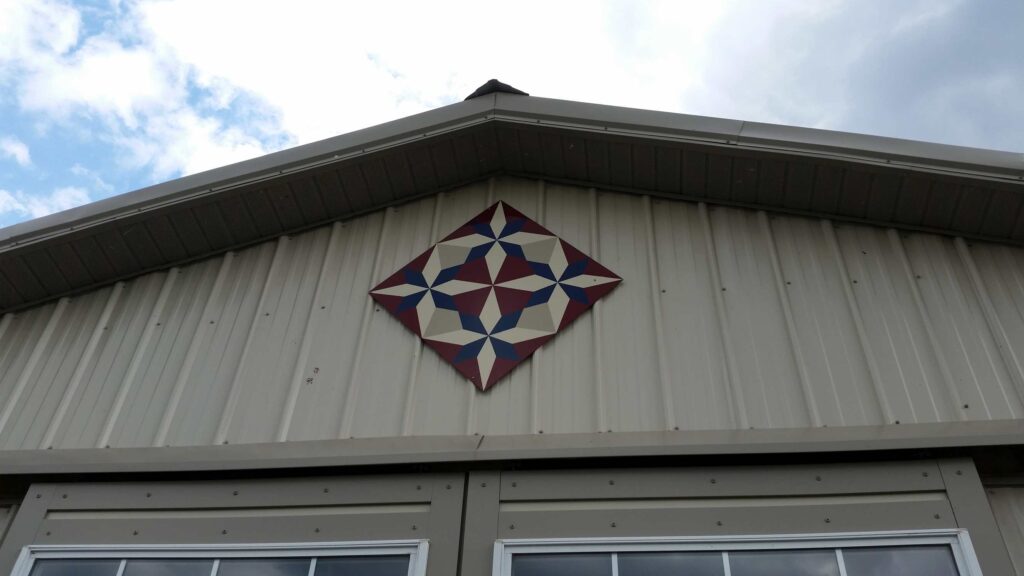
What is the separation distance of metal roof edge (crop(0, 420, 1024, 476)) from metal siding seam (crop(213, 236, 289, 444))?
7.1 inches

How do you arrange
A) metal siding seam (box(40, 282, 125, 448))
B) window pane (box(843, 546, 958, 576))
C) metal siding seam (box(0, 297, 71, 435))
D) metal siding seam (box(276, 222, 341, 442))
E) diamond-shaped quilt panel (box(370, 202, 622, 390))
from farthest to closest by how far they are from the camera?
metal siding seam (box(0, 297, 71, 435)), metal siding seam (box(40, 282, 125, 448)), diamond-shaped quilt panel (box(370, 202, 622, 390)), metal siding seam (box(276, 222, 341, 442)), window pane (box(843, 546, 958, 576))

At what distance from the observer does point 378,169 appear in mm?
5891

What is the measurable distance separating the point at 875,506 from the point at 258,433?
117 inches

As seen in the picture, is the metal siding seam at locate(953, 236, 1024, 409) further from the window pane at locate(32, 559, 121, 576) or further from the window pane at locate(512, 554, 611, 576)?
the window pane at locate(32, 559, 121, 576)

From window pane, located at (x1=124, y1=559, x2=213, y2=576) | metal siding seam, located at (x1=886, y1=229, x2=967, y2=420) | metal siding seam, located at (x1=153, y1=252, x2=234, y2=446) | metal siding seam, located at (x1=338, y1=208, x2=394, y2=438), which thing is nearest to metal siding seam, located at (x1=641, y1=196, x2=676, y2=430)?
metal siding seam, located at (x1=886, y1=229, x2=967, y2=420)

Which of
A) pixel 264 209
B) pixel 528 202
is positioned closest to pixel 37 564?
pixel 264 209

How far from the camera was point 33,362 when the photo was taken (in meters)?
5.52

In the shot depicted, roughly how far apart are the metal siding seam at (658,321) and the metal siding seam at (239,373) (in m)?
2.25

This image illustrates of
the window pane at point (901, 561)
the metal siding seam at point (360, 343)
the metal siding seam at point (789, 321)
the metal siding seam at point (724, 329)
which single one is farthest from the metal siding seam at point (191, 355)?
the window pane at point (901, 561)

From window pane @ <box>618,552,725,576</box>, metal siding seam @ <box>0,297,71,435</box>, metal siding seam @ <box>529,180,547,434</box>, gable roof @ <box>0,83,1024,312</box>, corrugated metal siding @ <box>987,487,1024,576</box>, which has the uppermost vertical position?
gable roof @ <box>0,83,1024,312</box>

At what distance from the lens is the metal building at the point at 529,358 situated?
3951mm

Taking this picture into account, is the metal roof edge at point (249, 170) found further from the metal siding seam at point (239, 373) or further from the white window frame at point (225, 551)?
the white window frame at point (225, 551)

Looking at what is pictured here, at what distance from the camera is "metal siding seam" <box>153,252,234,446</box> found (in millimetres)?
4887

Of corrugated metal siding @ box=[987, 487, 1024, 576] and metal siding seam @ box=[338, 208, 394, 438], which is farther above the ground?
metal siding seam @ box=[338, 208, 394, 438]
